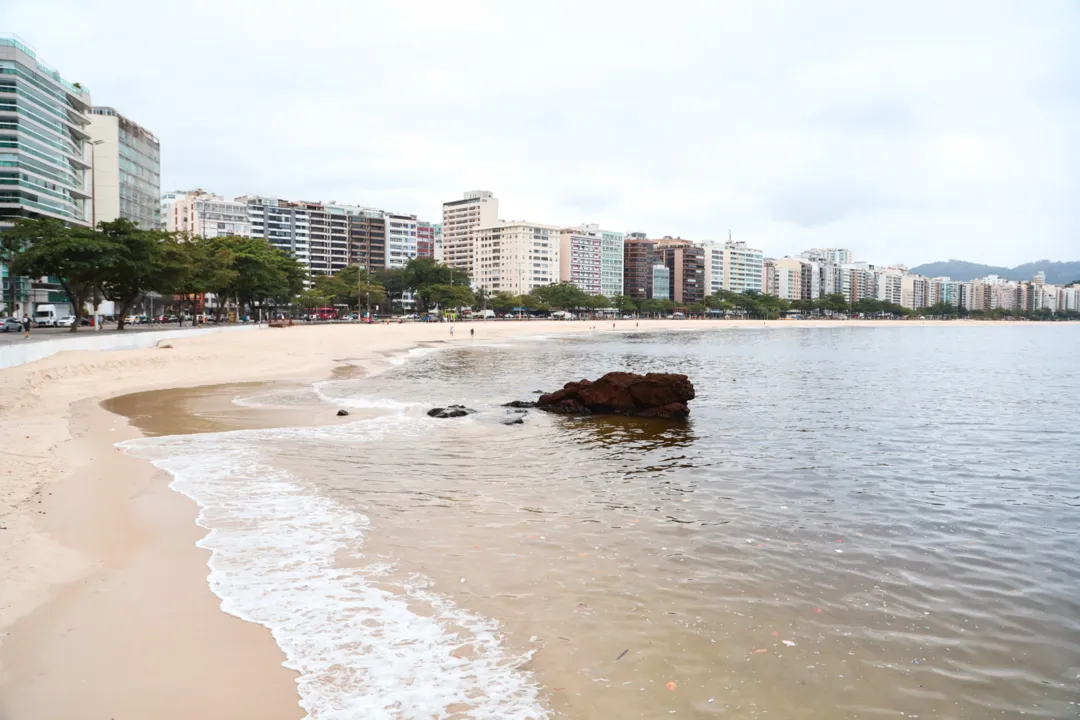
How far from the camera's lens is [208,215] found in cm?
16462

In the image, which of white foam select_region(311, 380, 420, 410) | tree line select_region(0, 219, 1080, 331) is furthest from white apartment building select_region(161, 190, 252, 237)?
white foam select_region(311, 380, 420, 410)

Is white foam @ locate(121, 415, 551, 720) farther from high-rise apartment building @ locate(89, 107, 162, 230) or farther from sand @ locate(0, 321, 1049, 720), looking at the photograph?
high-rise apartment building @ locate(89, 107, 162, 230)

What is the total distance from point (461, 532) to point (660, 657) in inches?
148

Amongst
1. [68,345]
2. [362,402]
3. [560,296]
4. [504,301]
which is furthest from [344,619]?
[560,296]

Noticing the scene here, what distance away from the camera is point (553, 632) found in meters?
6.15

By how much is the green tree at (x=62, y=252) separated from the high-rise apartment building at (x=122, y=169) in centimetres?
5090

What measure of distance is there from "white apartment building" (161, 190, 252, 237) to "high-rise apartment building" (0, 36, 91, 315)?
7694 cm

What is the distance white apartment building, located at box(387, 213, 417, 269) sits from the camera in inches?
7347

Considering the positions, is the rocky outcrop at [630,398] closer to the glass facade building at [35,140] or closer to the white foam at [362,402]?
the white foam at [362,402]

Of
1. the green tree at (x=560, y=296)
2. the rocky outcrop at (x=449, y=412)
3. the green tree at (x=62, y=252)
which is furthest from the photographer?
the green tree at (x=560, y=296)

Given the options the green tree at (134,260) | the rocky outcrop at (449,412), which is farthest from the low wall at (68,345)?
the rocky outcrop at (449,412)

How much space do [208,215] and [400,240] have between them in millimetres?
46826

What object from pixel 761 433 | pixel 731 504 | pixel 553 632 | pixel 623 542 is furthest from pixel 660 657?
pixel 761 433

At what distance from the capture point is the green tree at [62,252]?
4225 cm
